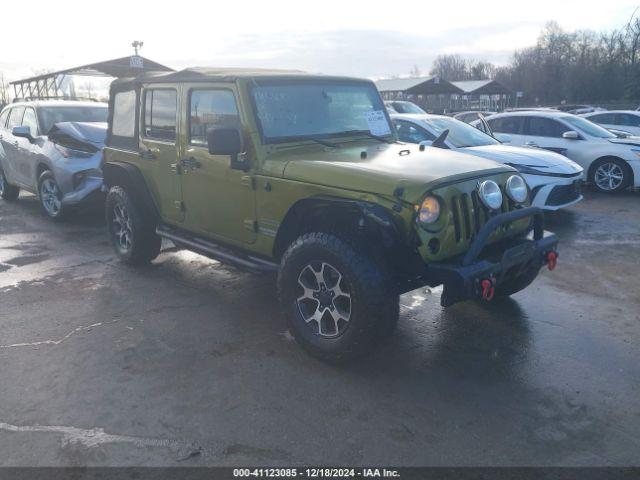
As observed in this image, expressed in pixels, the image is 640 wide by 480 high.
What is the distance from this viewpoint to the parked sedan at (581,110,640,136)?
14570 mm

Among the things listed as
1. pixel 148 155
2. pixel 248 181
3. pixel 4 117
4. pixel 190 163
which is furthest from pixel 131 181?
pixel 4 117

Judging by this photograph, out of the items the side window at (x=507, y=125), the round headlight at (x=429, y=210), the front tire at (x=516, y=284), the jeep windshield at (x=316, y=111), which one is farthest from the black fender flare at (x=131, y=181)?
the side window at (x=507, y=125)


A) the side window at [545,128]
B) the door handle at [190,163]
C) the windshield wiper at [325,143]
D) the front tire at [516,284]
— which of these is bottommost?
the front tire at [516,284]

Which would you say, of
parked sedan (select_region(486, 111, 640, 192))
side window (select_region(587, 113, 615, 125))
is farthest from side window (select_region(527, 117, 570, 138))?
side window (select_region(587, 113, 615, 125))

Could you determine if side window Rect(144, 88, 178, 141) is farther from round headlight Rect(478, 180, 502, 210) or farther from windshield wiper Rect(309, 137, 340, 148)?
round headlight Rect(478, 180, 502, 210)

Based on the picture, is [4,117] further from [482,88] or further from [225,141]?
[482,88]

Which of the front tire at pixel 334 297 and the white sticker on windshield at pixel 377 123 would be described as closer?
the front tire at pixel 334 297

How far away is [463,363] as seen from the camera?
152 inches

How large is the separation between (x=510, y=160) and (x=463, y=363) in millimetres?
4954

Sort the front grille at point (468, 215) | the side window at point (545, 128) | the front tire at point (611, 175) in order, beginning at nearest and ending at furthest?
the front grille at point (468, 215) → the front tire at point (611, 175) → the side window at point (545, 128)

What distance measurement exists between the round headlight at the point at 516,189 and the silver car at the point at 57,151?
6.04 metres

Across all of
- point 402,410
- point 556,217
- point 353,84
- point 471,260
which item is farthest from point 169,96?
point 556,217

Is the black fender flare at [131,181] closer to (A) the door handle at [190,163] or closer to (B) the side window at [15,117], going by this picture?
(A) the door handle at [190,163]

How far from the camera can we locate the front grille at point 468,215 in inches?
141
